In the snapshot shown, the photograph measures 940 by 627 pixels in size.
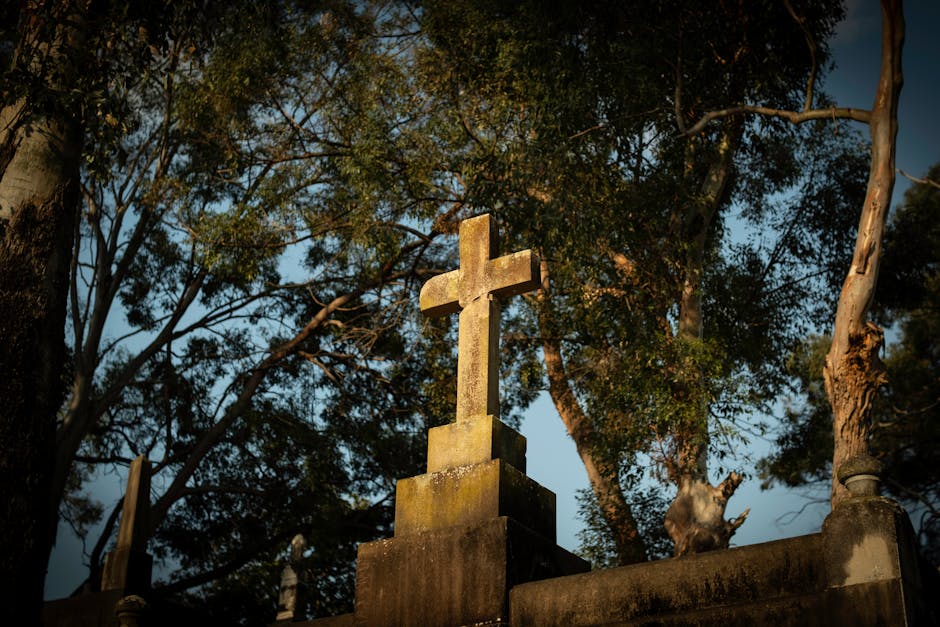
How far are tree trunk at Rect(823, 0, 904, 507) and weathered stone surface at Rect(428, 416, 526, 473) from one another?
4.90m

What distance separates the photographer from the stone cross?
6.30m

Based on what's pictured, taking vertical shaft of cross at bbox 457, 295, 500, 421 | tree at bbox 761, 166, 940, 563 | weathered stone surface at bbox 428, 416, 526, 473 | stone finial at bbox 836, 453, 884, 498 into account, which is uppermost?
tree at bbox 761, 166, 940, 563

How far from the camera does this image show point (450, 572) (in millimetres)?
5691

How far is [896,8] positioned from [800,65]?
11.8 ft

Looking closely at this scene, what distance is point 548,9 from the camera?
48.3 feet

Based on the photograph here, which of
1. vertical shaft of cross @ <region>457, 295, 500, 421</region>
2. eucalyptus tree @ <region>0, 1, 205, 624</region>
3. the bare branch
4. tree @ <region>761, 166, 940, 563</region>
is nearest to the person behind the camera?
vertical shaft of cross @ <region>457, 295, 500, 421</region>

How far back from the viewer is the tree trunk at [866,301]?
10695 millimetres

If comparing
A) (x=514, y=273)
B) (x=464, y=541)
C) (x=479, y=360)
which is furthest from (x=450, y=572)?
(x=514, y=273)

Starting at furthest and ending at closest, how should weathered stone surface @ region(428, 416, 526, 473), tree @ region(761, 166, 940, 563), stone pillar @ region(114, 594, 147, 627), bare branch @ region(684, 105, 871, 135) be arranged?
tree @ region(761, 166, 940, 563), bare branch @ region(684, 105, 871, 135), stone pillar @ region(114, 594, 147, 627), weathered stone surface @ region(428, 416, 526, 473)

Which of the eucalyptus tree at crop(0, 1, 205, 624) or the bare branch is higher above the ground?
the bare branch

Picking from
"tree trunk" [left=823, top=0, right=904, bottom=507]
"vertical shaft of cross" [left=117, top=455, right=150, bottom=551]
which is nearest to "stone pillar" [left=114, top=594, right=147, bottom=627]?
"vertical shaft of cross" [left=117, top=455, right=150, bottom=551]

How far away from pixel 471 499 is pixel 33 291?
10.6 ft

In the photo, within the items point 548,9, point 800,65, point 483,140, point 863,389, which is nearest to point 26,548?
point 863,389

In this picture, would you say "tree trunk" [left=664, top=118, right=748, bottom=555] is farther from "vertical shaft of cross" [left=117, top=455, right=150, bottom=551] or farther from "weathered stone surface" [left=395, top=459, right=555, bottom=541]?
"weathered stone surface" [left=395, top=459, right=555, bottom=541]
